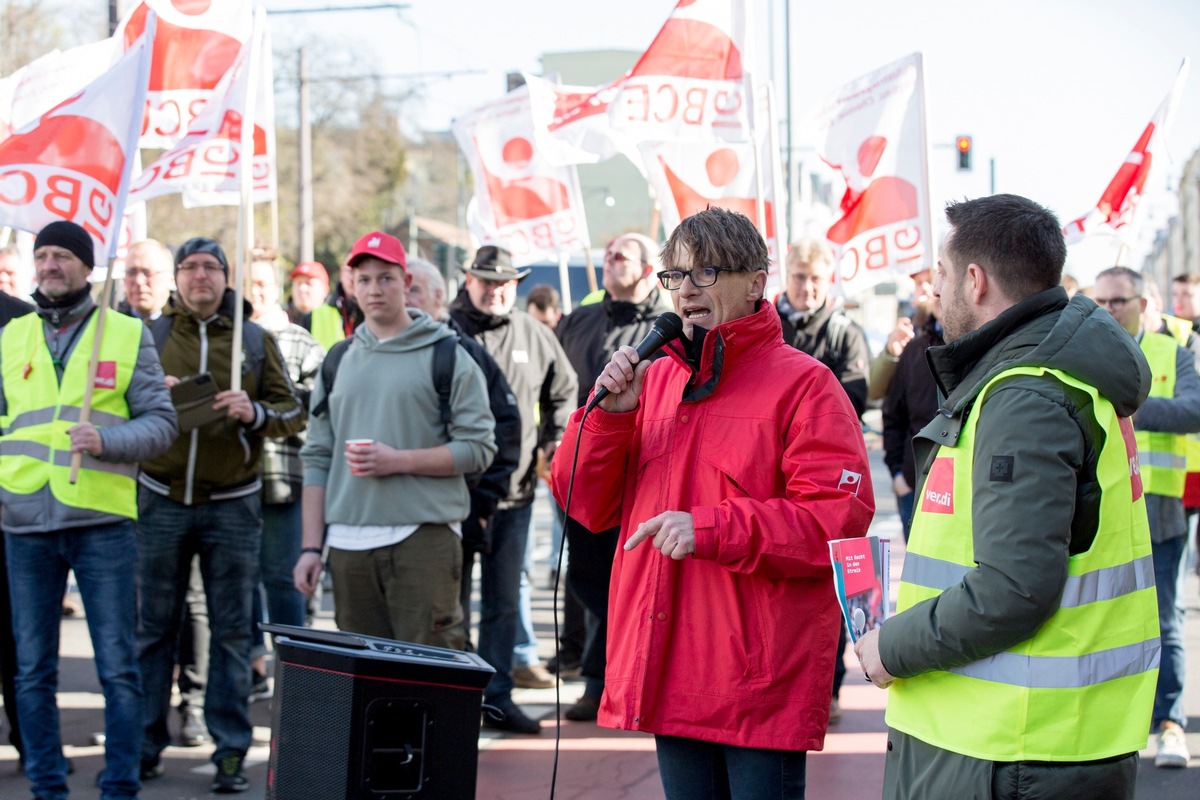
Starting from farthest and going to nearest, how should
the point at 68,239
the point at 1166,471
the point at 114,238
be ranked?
the point at 1166,471, the point at 114,238, the point at 68,239

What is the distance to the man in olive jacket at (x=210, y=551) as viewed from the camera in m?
5.79

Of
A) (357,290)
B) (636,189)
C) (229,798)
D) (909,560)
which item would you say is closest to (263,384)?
(357,290)

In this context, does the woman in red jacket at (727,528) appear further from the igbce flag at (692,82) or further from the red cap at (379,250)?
the igbce flag at (692,82)

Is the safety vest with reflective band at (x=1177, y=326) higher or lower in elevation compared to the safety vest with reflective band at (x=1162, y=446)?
higher

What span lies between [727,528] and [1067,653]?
2.83 feet

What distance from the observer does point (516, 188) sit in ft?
34.6

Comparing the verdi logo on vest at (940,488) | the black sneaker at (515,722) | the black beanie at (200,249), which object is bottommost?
the black sneaker at (515,722)

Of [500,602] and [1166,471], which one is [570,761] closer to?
[500,602]

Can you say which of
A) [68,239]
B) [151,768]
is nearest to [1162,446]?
[151,768]

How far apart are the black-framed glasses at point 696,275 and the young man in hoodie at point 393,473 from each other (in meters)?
2.14

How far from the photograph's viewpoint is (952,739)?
105 inches

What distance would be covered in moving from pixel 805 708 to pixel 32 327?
3811mm

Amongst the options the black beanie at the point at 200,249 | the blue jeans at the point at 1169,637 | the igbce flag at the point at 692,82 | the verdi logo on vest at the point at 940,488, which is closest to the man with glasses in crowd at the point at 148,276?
the black beanie at the point at 200,249

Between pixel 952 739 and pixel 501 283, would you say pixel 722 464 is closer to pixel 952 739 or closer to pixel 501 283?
pixel 952 739
